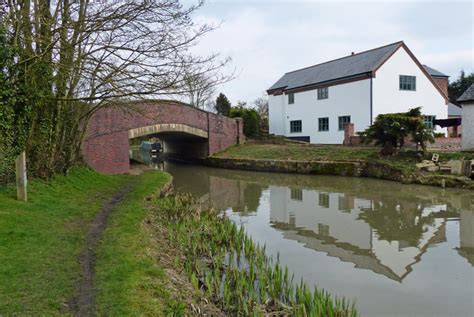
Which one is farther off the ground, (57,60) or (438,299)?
(57,60)

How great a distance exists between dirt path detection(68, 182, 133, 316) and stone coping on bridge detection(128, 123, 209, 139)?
12.4 metres

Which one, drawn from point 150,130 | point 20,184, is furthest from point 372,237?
point 150,130

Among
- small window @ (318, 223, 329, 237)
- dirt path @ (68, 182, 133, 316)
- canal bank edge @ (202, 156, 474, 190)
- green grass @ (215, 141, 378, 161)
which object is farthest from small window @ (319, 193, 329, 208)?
dirt path @ (68, 182, 133, 316)

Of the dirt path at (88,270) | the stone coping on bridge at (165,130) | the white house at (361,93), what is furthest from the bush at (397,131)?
the dirt path at (88,270)

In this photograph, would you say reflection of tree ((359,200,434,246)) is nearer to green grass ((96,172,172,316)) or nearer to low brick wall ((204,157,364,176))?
green grass ((96,172,172,316))

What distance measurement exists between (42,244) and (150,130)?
634 inches

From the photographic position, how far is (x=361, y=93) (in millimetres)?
25266

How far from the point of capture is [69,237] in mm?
5977

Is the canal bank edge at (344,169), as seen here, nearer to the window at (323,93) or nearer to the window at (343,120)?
the window at (343,120)

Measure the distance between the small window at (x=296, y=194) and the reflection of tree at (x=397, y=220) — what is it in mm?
2530

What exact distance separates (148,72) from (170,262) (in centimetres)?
489

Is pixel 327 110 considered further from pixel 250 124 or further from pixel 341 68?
pixel 250 124

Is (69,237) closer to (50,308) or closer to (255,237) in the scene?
(50,308)

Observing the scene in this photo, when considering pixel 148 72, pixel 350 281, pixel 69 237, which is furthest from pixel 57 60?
pixel 350 281
